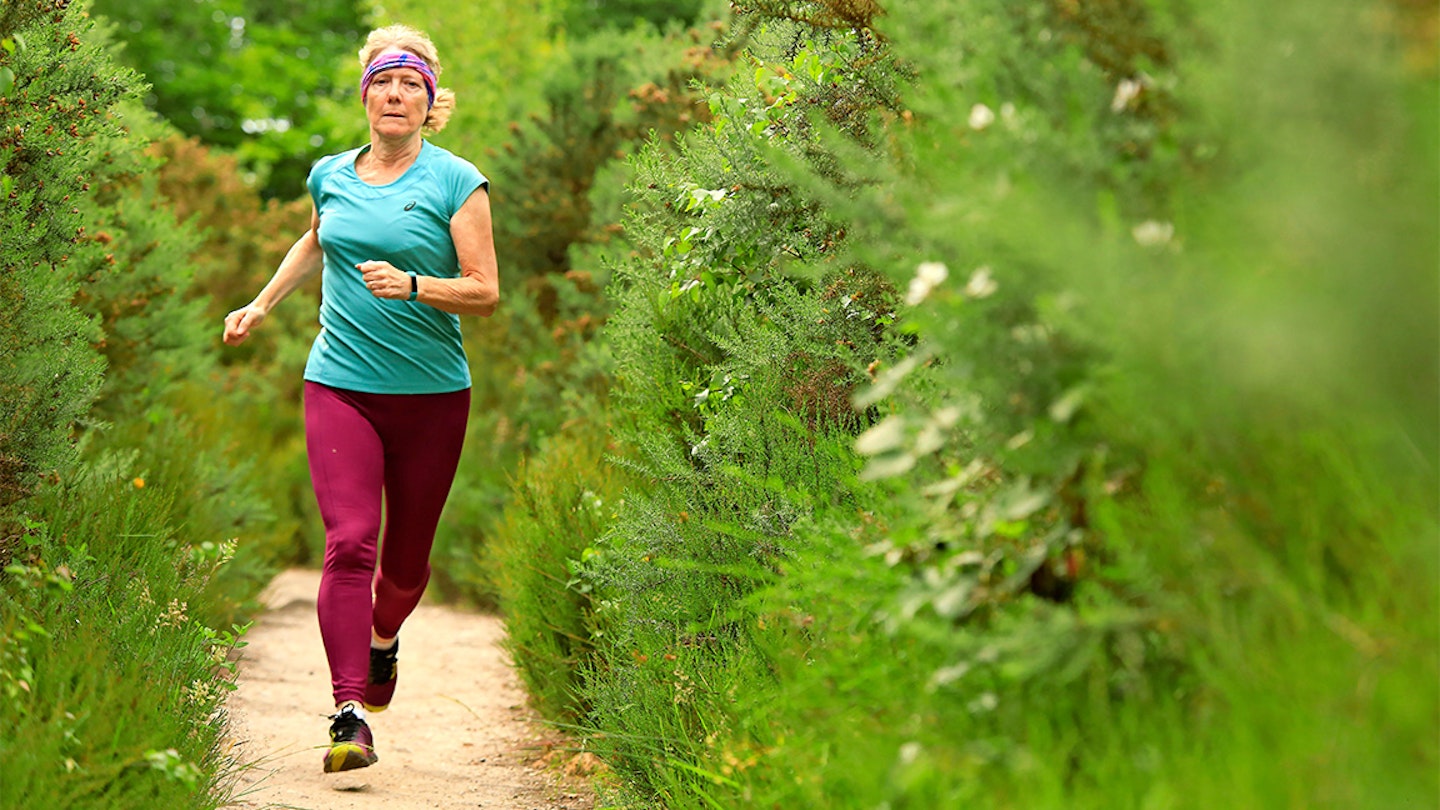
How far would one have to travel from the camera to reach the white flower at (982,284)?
204 centimetres

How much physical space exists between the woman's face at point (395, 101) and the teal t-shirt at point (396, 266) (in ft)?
0.44

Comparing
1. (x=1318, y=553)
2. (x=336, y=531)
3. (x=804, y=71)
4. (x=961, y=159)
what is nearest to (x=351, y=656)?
(x=336, y=531)

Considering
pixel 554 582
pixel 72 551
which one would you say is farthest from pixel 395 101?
pixel 554 582

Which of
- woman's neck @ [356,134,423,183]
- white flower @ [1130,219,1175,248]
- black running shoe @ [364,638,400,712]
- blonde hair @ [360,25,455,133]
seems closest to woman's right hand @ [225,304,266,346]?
woman's neck @ [356,134,423,183]

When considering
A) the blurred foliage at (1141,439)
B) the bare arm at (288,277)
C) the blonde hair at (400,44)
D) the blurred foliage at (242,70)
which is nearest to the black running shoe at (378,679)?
the bare arm at (288,277)

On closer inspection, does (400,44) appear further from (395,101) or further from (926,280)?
(926,280)

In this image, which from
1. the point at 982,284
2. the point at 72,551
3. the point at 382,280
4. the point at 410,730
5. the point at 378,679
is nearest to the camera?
the point at 982,284

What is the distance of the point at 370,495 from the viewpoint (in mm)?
4238

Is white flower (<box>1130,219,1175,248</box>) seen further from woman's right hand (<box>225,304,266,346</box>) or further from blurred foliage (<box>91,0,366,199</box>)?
blurred foliage (<box>91,0,366,199</box>)

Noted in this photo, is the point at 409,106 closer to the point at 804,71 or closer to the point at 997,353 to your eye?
the point at 804,71

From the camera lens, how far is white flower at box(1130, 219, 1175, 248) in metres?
1.93

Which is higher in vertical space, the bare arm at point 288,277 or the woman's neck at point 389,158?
the woman's neck at point 389,158

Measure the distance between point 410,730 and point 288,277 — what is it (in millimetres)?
1876

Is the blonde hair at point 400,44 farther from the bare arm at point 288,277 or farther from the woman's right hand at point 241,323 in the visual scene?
the woman's right hand at point 241,323
